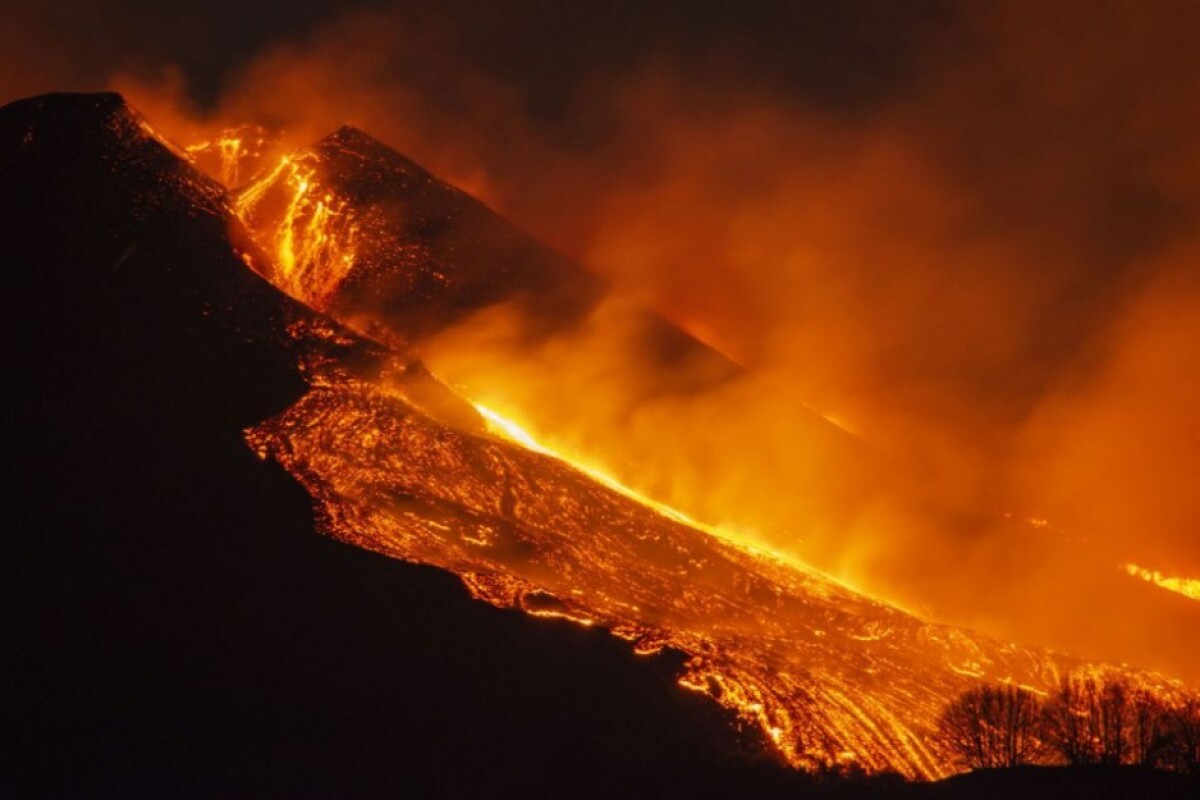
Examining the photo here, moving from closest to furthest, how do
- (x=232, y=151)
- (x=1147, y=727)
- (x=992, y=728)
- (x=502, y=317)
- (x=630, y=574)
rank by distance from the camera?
1. (x=992, y=728)
2. (x=1147, y=727)
3. (x=630, y=574)
4. (x=502, y=317)
5. (x=232, y=151)

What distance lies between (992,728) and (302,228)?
29518mm

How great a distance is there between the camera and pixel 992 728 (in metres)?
22.4

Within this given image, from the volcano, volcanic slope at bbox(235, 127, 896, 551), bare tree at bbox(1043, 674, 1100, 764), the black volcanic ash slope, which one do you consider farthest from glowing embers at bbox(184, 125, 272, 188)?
bare tree at bbox(1043, 674, 1100, 764)

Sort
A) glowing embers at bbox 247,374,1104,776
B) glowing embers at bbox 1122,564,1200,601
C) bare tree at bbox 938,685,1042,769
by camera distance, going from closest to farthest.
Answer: bare tree at bbox 938,685,1042,769, glowing embers at bbox 247,374,1104,776, glowing embers at bbox 1122,564,1200,601

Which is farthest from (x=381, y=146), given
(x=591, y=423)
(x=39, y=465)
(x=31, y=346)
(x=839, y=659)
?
(x=839, y=659)

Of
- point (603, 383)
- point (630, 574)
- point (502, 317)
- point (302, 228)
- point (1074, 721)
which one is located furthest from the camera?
point (603, 383)

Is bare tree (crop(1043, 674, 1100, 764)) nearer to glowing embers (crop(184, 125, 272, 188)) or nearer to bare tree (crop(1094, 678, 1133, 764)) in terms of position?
bare tree (crop(1094, 678, 1133, 764))

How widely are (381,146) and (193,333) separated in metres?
23.2

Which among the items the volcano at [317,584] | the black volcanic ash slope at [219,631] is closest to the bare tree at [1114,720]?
the volcano at [317,584]

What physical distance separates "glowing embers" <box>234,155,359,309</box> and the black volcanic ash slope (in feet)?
34.0

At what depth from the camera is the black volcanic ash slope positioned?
17.4 meters

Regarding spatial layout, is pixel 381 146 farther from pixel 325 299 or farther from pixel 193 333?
pixel 193 333

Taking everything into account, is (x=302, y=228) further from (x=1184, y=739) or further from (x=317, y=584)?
(x=1184, y=739)

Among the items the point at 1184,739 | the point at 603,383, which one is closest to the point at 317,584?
the point at 1184,739
